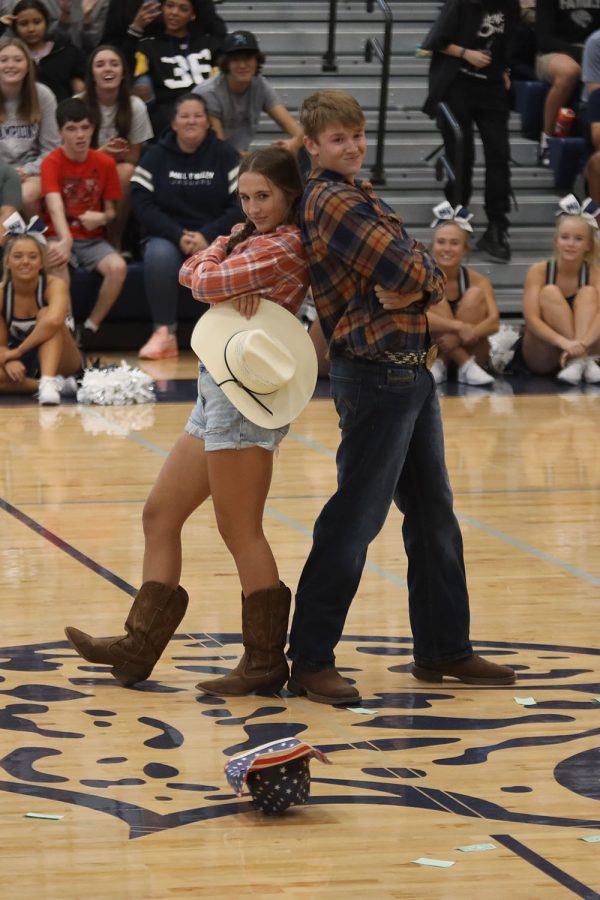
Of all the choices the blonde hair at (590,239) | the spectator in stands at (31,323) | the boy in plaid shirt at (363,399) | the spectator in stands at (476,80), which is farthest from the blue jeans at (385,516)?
the spectator in stands at (476,80)

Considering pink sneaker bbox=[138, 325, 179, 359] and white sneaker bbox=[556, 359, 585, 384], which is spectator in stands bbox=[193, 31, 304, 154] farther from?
white sneaker bbox=[556, 359, 585, 384]

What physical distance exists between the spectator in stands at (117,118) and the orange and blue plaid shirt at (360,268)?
24.0 feet

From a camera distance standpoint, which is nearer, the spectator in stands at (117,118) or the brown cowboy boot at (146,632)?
the brown cowboy boot at (146,632)

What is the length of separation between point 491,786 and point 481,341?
23.4 feet

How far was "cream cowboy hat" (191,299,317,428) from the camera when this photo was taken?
4379mm

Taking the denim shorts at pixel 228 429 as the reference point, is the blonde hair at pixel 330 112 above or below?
above

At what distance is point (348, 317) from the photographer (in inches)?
173

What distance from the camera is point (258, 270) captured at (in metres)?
4.39

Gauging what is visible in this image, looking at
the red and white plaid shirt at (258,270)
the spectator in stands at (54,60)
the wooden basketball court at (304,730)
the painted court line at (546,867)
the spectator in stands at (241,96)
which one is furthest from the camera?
the spectator in stands at (54,60)

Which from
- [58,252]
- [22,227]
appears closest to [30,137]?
[58,252]

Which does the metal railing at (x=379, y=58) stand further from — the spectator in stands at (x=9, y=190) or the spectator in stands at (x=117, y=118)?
the spectator in stands at (x=9, y=190)

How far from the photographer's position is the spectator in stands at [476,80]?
12203 millimetres

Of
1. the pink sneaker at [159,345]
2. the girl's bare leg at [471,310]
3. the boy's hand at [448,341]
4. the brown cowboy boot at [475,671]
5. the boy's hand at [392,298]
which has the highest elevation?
the boy's hand at [392,298]

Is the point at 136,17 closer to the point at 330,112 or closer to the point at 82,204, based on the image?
the point at 82,204
